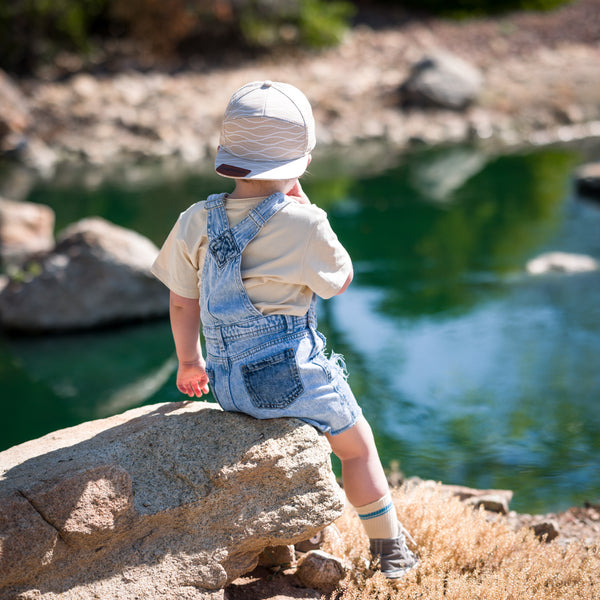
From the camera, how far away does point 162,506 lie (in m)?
2.16

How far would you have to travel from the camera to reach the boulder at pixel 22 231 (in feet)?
Result: 24.7

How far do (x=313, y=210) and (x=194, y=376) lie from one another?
693mm

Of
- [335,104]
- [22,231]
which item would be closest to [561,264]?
[22,231]

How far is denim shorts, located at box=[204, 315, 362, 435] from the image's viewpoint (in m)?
2.22

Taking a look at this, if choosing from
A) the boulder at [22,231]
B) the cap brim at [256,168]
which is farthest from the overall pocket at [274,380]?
the boulder at [22,231]

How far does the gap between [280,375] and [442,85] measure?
11.3m

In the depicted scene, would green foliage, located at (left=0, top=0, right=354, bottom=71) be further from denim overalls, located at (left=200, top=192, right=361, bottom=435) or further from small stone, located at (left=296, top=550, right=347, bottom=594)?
small stone, located at (left=296, top=550, right=347, bottom=594)

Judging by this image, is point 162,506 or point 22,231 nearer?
point 162,506

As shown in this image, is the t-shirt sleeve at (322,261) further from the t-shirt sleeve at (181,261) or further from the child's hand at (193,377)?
the child's hand at (193,377)

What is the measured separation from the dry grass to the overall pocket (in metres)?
0.68

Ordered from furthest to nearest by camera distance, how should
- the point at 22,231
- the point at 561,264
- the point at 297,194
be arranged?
the point at 22,231 < the point at 561,264 < the point at 297,194

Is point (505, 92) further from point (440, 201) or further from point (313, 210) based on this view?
point (313, 210)

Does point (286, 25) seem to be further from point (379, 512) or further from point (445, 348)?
point (379, 512)

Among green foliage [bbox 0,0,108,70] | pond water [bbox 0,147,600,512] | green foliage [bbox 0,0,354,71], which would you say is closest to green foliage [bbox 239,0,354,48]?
green foliage [bbox 0,0,354,71]
